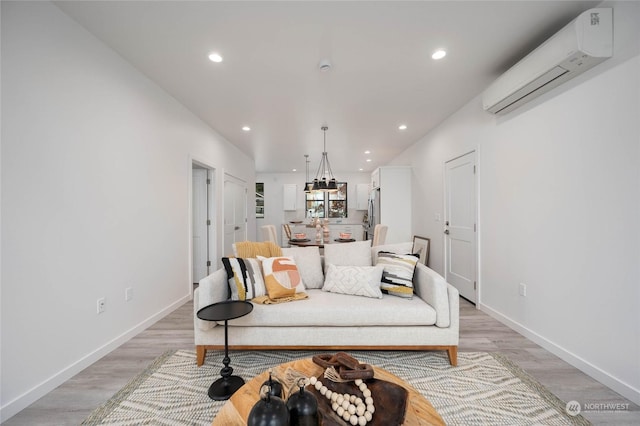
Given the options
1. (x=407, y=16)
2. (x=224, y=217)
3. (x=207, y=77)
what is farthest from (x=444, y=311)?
(x=224, y=217)

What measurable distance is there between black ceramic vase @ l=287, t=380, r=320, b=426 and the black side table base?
1064mm

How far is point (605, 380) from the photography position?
178cm

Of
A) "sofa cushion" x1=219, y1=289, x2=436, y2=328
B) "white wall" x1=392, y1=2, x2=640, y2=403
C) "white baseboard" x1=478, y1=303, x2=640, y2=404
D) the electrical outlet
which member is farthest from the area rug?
the electrical outlet

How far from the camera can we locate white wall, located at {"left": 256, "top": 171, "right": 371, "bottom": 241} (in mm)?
8711

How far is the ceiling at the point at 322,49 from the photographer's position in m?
1.87

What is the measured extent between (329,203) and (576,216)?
6914 mm

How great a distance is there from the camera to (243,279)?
2154 mm

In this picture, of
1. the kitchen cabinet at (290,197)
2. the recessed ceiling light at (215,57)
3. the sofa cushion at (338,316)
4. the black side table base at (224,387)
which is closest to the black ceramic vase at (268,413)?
the black side table base at (224,387)

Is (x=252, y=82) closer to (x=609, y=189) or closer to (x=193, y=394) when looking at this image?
(x=193, y=394)

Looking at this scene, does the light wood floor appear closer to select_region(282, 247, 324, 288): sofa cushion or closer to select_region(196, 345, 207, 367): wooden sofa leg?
select_region(196, 345, 207, 367): wooden sofa leg

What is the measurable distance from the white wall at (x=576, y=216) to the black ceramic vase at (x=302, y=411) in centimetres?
211

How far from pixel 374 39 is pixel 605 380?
2980mm

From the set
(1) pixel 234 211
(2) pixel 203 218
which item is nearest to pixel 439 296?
(2) pixel 203 218

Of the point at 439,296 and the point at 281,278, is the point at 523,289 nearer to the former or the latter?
the point at 439,296
